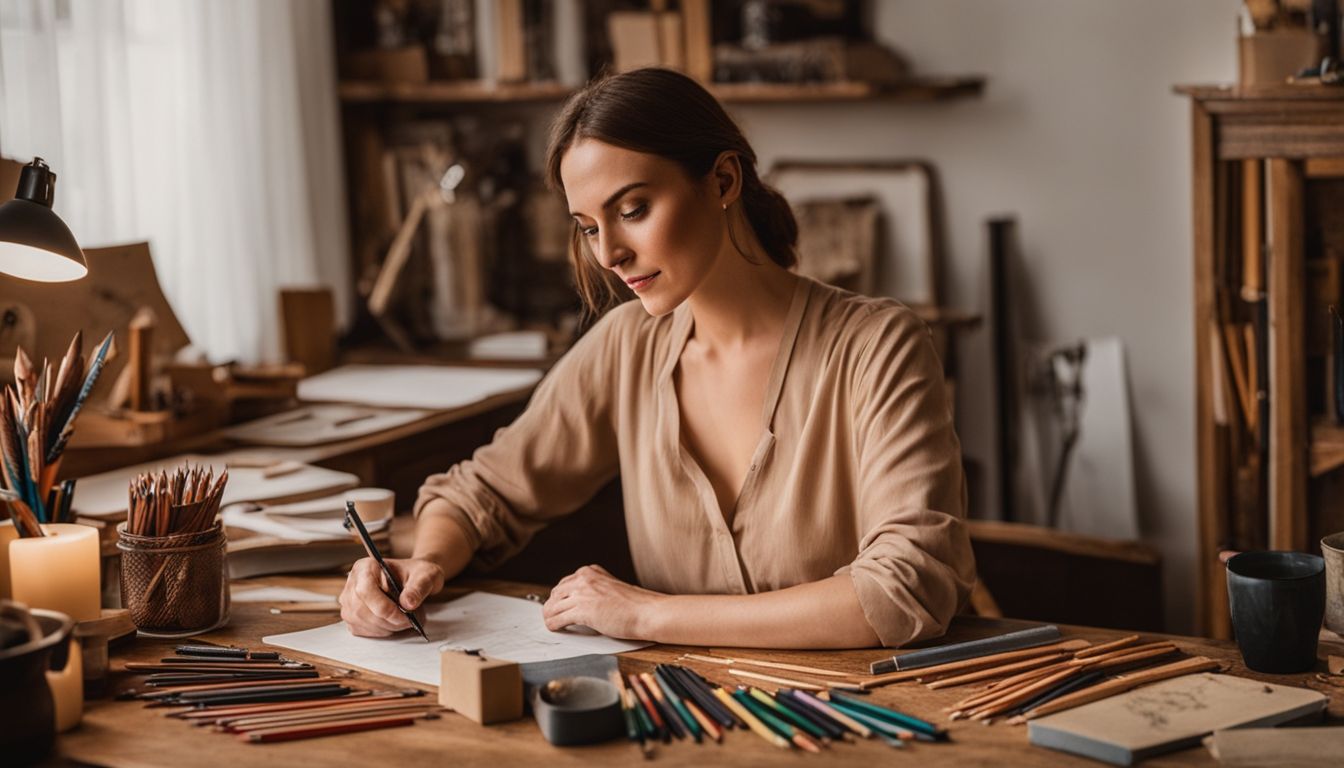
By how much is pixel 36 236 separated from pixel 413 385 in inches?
58.4

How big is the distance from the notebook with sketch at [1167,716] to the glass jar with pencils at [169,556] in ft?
3.34

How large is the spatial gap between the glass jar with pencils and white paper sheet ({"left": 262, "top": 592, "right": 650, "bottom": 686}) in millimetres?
110

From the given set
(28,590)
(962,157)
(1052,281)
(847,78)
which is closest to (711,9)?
(847,78)

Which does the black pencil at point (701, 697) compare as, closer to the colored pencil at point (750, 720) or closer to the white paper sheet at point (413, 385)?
the colored pencil at point (750, 720)

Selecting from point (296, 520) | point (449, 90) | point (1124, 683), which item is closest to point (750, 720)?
point (1124, 683)

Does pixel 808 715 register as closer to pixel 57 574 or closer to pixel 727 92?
pixel 57 574

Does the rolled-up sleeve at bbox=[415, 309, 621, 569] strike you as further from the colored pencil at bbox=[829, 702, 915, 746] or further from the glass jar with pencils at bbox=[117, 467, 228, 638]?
the colored pencil at bbox=[829, 702, 915, 746]

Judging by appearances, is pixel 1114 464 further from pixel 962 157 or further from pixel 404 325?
pixel 404 325

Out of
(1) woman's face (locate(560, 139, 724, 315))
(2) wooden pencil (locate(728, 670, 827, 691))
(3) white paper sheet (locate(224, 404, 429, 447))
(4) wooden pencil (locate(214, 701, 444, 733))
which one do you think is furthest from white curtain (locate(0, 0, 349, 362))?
(2) wooden pencil (locate(728, 670, 827, 691))

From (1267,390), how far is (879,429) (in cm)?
151

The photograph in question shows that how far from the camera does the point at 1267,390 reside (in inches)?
118

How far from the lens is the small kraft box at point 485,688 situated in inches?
57.8

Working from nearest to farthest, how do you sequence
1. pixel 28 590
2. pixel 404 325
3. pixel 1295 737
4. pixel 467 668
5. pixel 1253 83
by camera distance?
pixel 1295 737 < pixel 467 668 < pixel 28 590 < pixel 1253 83 < pixel 404 325

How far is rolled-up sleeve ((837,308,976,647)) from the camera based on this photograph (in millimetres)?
1693
